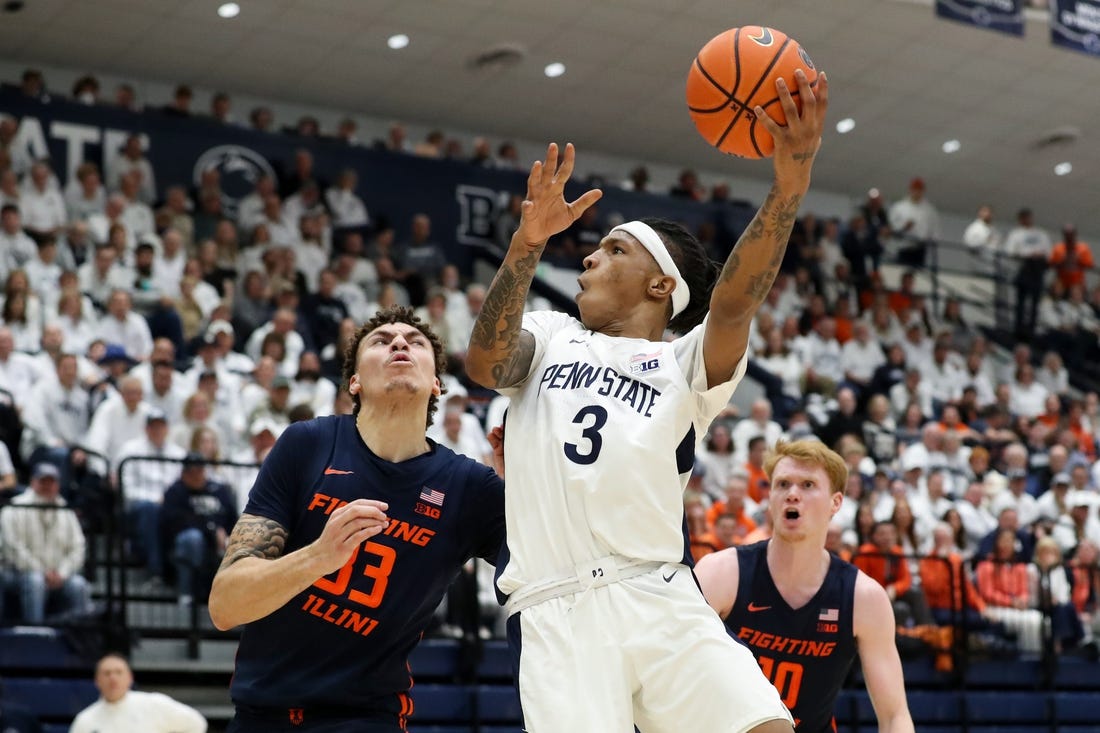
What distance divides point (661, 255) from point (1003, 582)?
408 inches

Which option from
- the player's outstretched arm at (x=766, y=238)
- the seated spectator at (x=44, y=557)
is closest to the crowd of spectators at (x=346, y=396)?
the seated spectator at (x=44, y=557)

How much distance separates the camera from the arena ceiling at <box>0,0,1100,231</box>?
1970cm

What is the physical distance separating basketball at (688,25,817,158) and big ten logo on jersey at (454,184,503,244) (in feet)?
53.9

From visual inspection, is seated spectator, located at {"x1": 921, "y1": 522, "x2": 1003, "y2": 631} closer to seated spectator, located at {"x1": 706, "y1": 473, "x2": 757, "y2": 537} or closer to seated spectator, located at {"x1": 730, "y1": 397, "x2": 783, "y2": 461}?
seated spectator, located at {"x1": 706, "y1": 473, "x2": 757, "y2": 537}

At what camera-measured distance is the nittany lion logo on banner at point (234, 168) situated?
19391 millimetres

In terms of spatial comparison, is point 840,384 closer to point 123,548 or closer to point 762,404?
point 762,404

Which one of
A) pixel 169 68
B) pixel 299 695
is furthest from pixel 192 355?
pixel 299 695

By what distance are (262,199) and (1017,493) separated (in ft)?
30.4

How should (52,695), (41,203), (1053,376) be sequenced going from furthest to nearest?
(1053,376) → (41,203) → (52,695)

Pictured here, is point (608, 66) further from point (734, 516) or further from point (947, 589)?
point (947, 589)

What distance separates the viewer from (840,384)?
64.9 ft

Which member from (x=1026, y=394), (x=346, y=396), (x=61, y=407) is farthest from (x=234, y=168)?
(x=1026, y=394)

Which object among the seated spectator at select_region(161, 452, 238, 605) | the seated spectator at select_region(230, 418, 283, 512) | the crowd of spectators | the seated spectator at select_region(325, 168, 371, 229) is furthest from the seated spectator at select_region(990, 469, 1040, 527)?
the seated spectator at select_region(161, 452, 238, 605)

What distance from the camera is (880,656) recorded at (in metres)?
6.47
